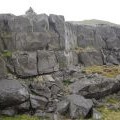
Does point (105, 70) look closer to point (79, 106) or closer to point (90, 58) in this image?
point (90, 58)

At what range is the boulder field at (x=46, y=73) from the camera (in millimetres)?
30922

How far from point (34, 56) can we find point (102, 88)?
842 cm

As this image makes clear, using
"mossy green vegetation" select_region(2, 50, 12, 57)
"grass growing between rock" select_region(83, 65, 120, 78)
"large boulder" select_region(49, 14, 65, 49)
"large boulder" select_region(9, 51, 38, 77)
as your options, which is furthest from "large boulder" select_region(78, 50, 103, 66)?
"mossy green vegetation" select_region(2, 50, 12, 57)

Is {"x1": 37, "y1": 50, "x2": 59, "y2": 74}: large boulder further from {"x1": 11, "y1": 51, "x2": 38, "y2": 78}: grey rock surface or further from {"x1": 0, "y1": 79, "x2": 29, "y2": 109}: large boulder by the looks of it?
{"x1": 0, "y1": 79, "x2": 29, "y2": 109}: large boulder

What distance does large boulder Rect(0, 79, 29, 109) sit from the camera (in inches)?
1184

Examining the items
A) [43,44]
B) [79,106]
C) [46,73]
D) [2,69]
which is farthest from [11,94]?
[43,44]

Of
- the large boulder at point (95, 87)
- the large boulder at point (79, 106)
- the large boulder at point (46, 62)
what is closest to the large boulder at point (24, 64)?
the large boulder at point (46, 62)

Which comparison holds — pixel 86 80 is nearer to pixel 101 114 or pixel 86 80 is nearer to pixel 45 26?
pixel 101 114

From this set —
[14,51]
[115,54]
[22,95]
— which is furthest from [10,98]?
[115,54]

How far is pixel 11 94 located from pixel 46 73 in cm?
734

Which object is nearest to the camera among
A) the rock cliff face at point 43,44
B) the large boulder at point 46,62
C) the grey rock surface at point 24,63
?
the grey rock surface at point 24,63

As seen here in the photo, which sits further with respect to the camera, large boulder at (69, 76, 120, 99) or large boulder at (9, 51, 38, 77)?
large boulder at (69, 76, 120, 99)

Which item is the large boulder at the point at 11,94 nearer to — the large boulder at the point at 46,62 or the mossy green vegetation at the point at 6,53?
the mossy green vegetation at the point at 6,53

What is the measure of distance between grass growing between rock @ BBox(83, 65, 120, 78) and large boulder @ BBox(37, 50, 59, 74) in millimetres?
4555
